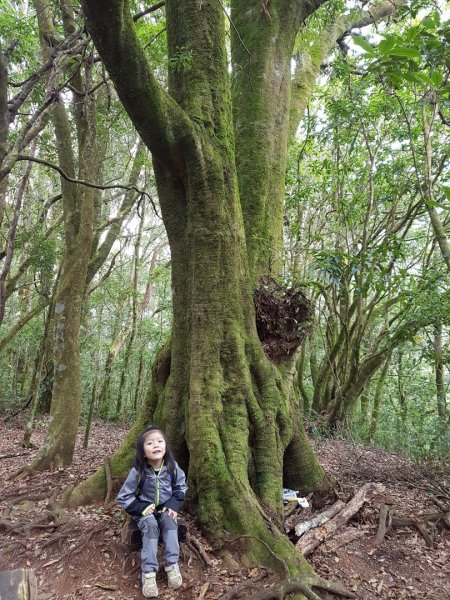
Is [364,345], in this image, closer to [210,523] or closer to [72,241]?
[72,241]

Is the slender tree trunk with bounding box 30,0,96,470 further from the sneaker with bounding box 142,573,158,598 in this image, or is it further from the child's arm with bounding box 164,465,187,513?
the sneaker with bounding box 142,573,158,598

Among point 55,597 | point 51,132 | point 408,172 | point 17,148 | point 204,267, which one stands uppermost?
point 51,132

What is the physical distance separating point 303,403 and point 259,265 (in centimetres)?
737

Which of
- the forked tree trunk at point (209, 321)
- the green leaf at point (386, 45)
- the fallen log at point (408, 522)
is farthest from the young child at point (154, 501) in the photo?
the green leaf at point (386, 45)

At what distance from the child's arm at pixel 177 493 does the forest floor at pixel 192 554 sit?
0.29 m

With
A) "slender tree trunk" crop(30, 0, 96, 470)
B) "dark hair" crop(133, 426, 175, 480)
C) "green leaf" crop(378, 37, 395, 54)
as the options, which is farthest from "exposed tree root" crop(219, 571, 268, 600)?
"slender tree trunk" crop(30, 0, 96, 470)

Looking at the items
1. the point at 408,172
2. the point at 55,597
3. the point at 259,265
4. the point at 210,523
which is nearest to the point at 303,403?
the point at 408,172

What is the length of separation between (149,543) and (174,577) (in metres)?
0.29

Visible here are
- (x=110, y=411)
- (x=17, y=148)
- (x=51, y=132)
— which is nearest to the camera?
(x=17, y=148)

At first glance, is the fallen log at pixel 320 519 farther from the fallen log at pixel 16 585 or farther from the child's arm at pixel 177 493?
the fallen log at pixel 16 585

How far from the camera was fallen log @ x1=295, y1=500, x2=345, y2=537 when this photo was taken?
395 centimetres

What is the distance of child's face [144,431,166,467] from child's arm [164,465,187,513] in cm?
20

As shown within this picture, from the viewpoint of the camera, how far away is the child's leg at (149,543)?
3.13 m

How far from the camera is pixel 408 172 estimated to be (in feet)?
30.0
